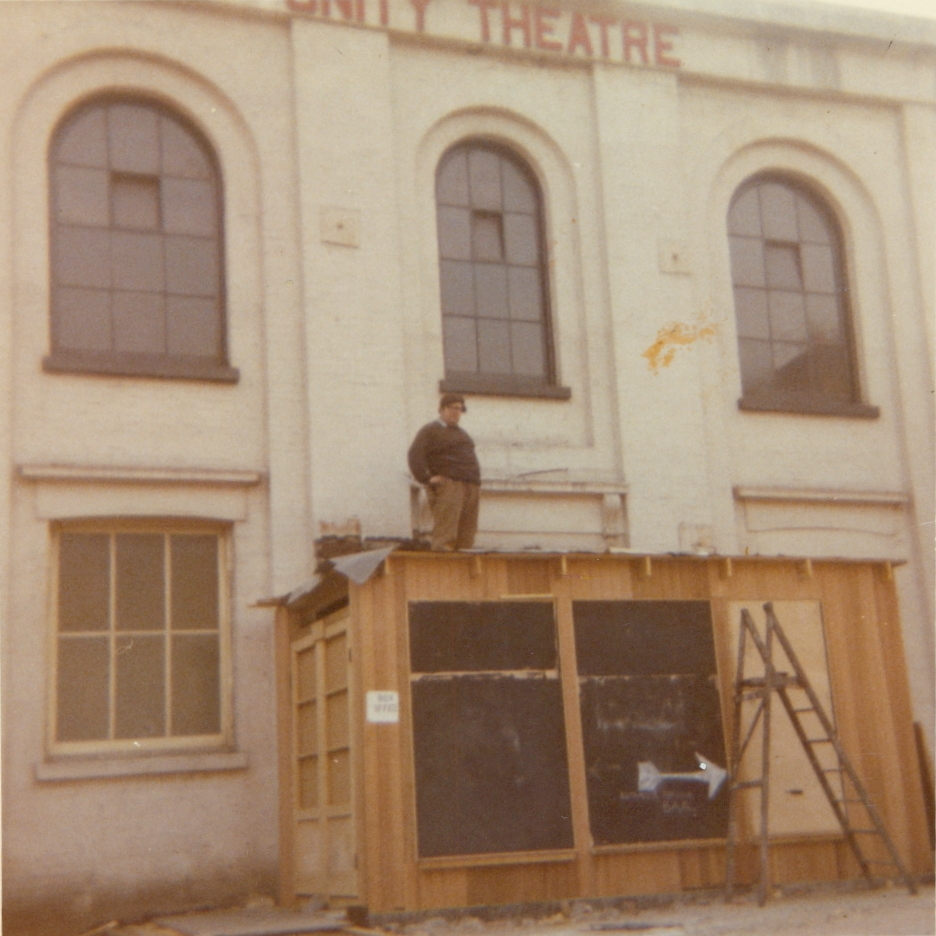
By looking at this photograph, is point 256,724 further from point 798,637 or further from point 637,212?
point 637,212

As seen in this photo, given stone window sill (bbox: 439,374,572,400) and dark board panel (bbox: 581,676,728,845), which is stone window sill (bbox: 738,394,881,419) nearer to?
stone window sill (bbox: 439,374,572,400)

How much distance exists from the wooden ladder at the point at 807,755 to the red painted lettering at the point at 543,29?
22.3 feet

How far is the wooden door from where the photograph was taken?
11.4 meters

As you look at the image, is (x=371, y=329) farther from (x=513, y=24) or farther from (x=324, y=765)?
(x=324, y=765)

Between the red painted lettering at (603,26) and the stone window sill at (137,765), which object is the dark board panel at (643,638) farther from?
the red painted lettering at (603,26)

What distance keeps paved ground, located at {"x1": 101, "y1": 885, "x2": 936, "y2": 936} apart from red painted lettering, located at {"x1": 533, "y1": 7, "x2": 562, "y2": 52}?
897 cm

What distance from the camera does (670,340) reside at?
15.1m

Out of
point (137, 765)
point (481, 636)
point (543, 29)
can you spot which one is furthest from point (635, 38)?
point (137, 765)

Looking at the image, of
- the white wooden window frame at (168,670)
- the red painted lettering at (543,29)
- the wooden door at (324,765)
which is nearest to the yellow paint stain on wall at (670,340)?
the red painted lettering at (543,29)

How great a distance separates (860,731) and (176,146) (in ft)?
27.8

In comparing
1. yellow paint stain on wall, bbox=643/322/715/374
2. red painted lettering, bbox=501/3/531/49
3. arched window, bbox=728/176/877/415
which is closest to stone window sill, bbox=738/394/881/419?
arched window, bbox=728/176/877/415

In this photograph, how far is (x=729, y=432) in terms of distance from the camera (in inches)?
600

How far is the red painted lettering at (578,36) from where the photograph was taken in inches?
617

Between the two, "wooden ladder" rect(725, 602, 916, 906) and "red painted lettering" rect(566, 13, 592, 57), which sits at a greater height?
"red painted lettering" rect(566, 13, 592, 57)
